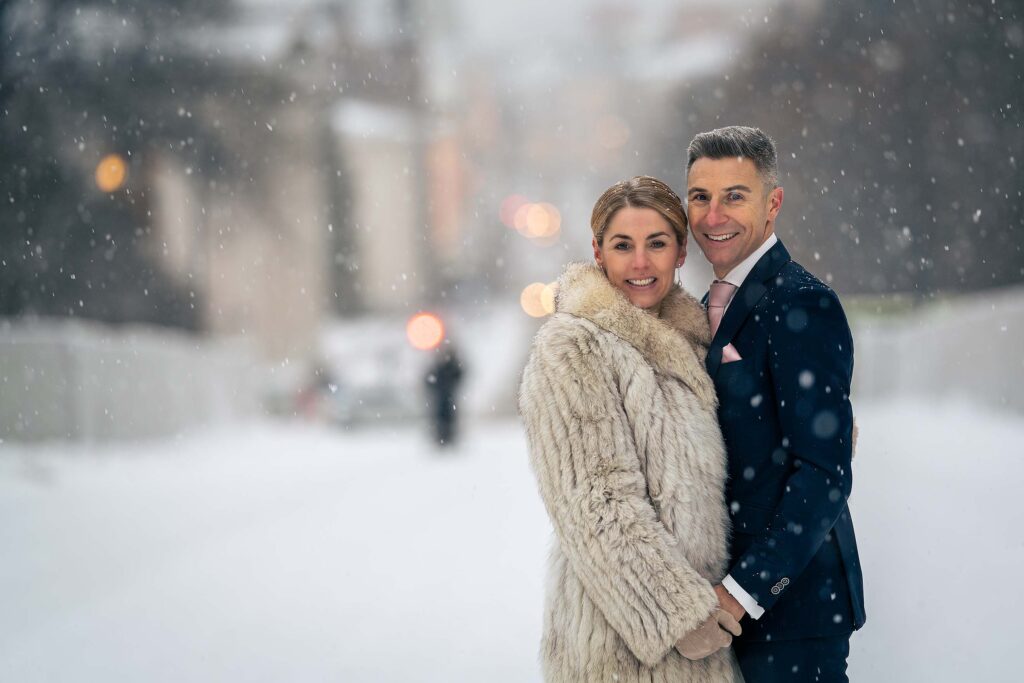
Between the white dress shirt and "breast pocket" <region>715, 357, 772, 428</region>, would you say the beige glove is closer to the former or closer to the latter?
the white dress shirt

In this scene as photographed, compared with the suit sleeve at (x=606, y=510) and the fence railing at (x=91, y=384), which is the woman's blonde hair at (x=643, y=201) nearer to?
the suit sleeve at (x=606, y=510)

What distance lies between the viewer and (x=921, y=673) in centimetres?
410

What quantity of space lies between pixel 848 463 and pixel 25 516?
867 cm

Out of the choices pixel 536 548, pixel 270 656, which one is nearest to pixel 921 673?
pixel 270 656

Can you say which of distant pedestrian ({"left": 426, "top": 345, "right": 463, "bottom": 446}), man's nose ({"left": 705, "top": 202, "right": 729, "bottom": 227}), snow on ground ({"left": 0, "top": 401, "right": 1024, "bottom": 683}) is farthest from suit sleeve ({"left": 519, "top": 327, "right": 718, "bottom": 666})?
distant pedestrian ({"left": 426, "top": 345, "right": 463, "bottom": 446})

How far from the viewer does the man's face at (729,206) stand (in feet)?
7.40

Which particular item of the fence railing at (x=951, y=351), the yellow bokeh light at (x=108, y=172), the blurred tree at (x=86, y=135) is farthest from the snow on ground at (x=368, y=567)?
the yellow bokeh light at (x=108, y=172)

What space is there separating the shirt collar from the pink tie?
1.0 inches

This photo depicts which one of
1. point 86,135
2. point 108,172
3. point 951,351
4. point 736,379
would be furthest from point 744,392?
point 108,172

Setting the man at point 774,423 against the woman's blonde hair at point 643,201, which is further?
the woman's blonde hair at point 643,201

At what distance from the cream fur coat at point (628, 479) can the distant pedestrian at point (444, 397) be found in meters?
12.4

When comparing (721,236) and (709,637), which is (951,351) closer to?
(721,236)

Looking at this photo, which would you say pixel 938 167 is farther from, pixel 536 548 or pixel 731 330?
pixel 731 330

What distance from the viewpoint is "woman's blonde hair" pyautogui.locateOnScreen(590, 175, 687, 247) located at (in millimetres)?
2238
